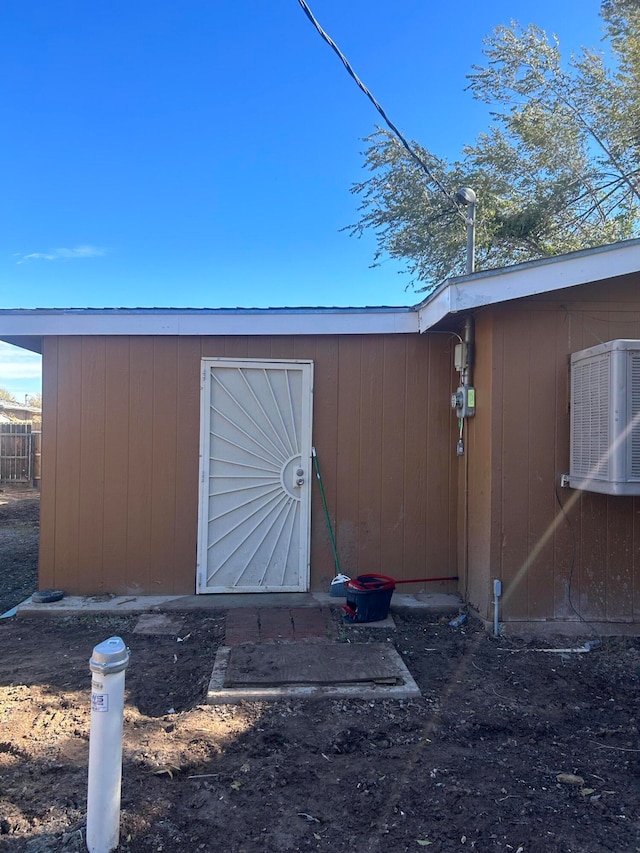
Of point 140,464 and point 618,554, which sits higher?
point 140,464

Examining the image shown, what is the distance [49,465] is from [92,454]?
399mm

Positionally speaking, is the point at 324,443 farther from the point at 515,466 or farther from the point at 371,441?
the point at 515,466

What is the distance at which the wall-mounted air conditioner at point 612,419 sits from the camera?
146 inches

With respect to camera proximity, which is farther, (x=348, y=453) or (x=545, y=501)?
(x=348, y=453)

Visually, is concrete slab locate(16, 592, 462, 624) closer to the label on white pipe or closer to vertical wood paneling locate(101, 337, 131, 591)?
vertical wood paneling locate(101, 337, 131, 591)

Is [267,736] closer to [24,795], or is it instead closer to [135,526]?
[24,795]

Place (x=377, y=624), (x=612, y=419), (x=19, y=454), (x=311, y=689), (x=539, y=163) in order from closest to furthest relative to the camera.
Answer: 1. (x=311, y=689)
2. (x=612, y=419)
3. (x=377, y=624)
4. (x=539, y=163)
5. (x=19, y=454)

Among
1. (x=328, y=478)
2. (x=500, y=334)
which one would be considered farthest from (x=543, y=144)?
(x=328, y=478)

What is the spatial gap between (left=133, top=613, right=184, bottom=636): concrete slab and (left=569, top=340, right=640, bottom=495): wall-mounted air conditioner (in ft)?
10.7

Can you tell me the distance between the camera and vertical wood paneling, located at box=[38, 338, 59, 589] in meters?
5.06

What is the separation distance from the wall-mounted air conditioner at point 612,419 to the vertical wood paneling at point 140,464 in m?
3.55

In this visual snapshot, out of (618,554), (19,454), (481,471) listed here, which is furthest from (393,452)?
(19,454)

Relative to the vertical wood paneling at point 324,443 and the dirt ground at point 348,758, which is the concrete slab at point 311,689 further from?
the vertical wood paneling at point 324,443

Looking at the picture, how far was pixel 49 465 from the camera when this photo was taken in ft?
16.7
